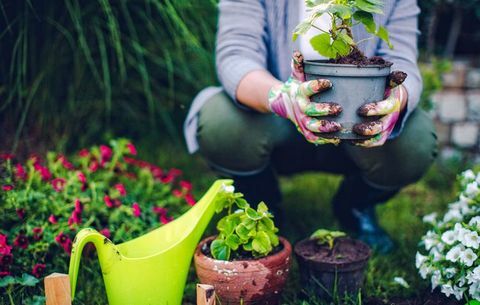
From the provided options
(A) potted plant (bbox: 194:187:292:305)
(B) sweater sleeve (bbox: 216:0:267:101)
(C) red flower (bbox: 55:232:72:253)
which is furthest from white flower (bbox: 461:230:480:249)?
(C) red flower (bbox: 55:232:72:253)

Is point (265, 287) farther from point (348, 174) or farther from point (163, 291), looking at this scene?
point (348, 174)

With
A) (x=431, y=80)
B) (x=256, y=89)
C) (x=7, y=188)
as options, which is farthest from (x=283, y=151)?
(x=431, y=80)

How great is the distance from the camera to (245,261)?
1195 mm

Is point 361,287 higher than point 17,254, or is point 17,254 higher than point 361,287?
point 17,254

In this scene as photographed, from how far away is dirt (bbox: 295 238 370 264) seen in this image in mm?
1316

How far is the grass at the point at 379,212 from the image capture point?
1394mm

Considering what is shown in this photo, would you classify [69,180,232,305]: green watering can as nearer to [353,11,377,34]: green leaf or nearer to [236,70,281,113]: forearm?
[236,70,281,113]: forearm

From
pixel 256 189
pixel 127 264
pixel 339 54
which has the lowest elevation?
pixel 256 189

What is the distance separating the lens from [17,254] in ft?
4.65

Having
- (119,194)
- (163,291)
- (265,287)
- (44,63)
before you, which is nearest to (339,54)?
(265,287)

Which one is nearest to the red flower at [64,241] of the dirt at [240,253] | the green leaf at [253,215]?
the dirt at [240,253]

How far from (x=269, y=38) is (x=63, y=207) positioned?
755mm

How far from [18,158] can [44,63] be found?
0.34m

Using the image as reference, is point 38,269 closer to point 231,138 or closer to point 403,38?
point 231,138
